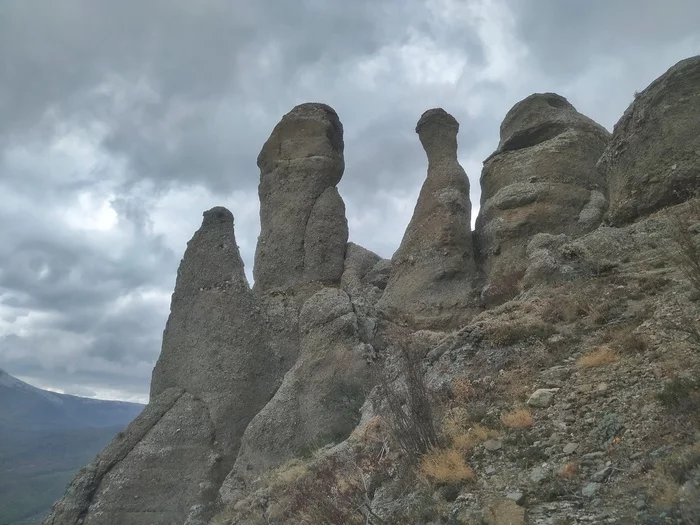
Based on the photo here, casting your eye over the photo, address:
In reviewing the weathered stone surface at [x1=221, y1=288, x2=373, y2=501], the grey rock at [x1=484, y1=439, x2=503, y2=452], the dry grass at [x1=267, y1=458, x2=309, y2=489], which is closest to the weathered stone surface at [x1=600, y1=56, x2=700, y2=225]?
the weathered stone surface at [x1=221, y1=288, x2=373, y2=501]

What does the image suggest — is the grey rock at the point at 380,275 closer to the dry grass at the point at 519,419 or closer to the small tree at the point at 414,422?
the small tree at the point at 414,422

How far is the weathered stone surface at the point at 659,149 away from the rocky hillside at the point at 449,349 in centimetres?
6

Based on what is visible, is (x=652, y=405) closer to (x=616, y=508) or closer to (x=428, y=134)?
(x=616, y=508)

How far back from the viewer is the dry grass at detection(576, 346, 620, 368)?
800 centimetres

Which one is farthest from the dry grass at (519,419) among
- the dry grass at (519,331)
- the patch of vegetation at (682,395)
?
the dry grass at (519,331)

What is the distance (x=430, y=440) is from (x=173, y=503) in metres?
11.7

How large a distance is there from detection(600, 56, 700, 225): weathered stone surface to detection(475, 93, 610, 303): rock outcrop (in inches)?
189

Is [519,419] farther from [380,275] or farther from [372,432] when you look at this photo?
[380,275]

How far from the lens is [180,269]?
70.2 ft

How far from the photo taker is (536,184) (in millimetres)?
23359

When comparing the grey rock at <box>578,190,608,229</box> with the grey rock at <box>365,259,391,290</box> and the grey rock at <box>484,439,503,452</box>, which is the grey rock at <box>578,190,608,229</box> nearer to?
the grey rock at <box>365,259,391,290</box>

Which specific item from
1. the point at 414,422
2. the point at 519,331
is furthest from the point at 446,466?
the point at 519,331

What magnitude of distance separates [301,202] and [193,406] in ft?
40.4

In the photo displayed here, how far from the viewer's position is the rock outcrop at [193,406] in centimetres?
1644
